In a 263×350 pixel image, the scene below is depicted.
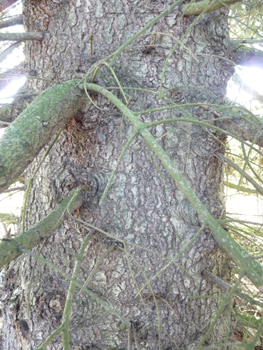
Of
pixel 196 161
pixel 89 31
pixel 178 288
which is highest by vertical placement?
pixel 89 31

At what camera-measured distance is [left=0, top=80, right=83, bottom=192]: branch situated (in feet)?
3.63

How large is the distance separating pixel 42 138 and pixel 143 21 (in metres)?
0.74

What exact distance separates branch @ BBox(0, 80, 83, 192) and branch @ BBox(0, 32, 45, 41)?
10.3 inches

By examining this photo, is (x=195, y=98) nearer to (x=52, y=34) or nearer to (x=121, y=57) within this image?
(x=121, y=57)

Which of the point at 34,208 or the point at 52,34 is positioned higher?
the point at 52,34

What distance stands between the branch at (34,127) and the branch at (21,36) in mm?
261

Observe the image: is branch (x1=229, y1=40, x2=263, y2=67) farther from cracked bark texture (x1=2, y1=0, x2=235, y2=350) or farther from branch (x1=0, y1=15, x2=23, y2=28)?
branch (x1=0, y1=15, x2=23, y2=28)

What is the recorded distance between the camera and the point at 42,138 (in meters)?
1.24

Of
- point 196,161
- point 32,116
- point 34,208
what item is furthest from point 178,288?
point 32,116

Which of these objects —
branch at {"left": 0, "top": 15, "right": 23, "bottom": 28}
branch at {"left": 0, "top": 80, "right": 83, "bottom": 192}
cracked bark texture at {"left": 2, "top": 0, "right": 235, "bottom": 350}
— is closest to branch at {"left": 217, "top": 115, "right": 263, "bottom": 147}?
cracked bark texture at {"left": 2, "top": 0, "right": 235, "bottom": 350}

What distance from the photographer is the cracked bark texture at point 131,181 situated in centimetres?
145

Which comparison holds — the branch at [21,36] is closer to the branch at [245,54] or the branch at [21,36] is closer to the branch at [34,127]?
the branch at [34,127]

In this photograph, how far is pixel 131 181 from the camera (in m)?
1.47

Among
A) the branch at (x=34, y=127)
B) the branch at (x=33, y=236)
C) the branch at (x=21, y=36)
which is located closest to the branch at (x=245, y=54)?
the branch at (x=34, y=127)
